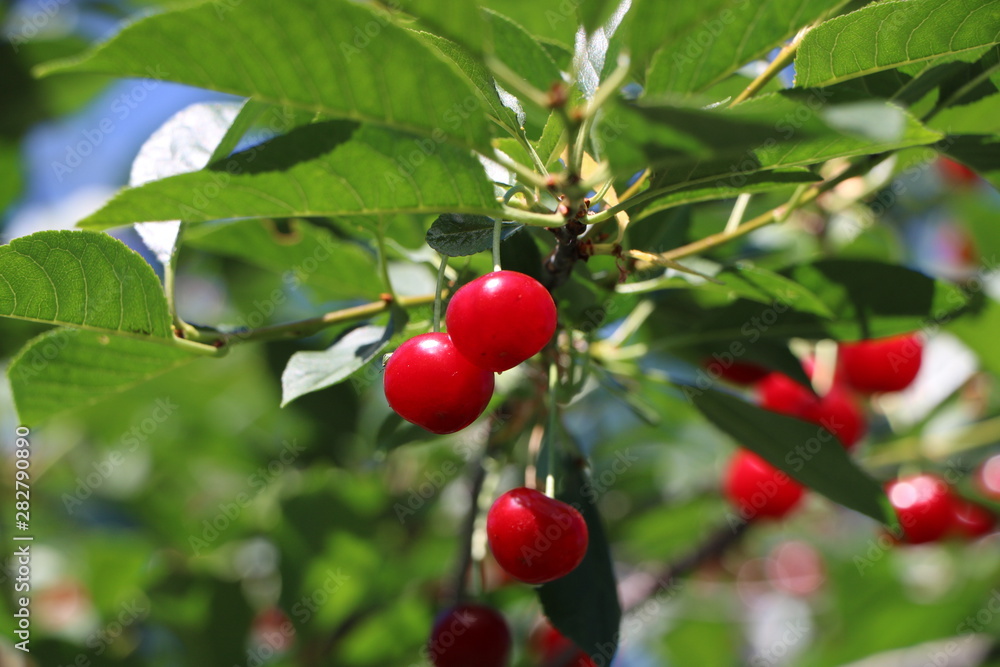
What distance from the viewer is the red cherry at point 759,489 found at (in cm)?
190

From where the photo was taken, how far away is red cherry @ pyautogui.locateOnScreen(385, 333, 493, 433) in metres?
0.82

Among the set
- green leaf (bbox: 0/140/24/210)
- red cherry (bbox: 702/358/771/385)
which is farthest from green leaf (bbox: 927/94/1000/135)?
green leaf (bbox: 0/140/24/210)

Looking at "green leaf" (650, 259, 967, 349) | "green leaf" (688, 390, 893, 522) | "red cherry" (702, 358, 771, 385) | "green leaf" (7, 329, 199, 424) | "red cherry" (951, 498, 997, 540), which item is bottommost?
"red cherry" (951, 498, 997, 540)

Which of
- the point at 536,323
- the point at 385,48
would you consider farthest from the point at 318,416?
the point at 385,48

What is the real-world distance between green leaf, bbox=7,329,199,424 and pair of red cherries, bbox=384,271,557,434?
382 mm

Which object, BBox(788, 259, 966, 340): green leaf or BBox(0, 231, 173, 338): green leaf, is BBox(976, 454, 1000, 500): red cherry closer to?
BBox(788, 259, 966, 340): green leaf

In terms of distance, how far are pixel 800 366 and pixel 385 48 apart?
996mm

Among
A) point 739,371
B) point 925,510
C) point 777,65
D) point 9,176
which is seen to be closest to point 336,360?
point 777,65

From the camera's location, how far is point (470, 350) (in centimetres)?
80

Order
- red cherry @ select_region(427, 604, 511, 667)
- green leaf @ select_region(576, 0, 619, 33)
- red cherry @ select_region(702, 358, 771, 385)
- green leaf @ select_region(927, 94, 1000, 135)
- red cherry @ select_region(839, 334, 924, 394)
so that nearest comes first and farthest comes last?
1. green leaf @ select_region(576, 0, 619, 33)
2. green leaf @ select_region(927, 94, 1000, 135)
3. red cherry @ select_region(427, 604, 511, 667)
4. red cherry @ select_region(702, 358, 771, 385)
5. red cherry @ select_region(839, 334, 924, 394)

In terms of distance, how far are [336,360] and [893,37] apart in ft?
2.39

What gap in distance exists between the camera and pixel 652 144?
0.64 metres

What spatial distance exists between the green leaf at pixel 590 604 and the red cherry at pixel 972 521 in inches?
52.5

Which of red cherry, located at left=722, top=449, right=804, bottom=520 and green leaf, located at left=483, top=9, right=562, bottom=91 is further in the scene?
red cherry, located at left=722, top=449, right=804, bottom=520
